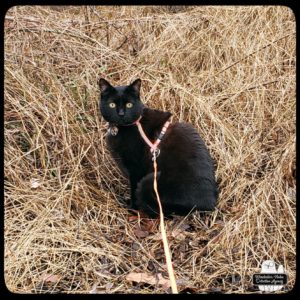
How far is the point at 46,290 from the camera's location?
2.59 m

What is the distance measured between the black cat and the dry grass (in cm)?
14

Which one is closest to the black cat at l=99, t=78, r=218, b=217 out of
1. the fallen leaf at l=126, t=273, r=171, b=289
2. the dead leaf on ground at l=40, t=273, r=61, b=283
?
the fallen leaf at l=126, t=273, r=171, b=289

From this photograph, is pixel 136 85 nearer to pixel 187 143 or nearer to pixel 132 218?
pixel 187 143

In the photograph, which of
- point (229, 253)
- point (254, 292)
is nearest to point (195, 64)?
point (229, 253)

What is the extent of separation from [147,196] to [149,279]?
58 cm

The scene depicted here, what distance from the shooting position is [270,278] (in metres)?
2.67

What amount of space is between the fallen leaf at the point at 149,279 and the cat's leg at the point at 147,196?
50cm

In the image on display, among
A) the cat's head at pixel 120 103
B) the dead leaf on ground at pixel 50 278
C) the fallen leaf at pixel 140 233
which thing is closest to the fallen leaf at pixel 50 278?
the dead leaf on ground at pixel 50 278

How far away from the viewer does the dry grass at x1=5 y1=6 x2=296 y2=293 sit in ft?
8.96

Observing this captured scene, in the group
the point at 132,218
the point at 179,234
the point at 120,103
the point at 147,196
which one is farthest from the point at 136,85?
the point at 179,234

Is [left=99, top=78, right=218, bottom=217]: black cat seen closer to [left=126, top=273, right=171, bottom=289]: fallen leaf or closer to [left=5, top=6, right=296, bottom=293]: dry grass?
[left=5, top=6, right=296, bottom=293]: dry grass

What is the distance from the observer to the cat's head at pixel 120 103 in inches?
119

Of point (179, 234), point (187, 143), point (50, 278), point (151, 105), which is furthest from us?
point (151, 105)

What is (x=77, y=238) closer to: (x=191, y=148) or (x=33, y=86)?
(x=191, y=148)
